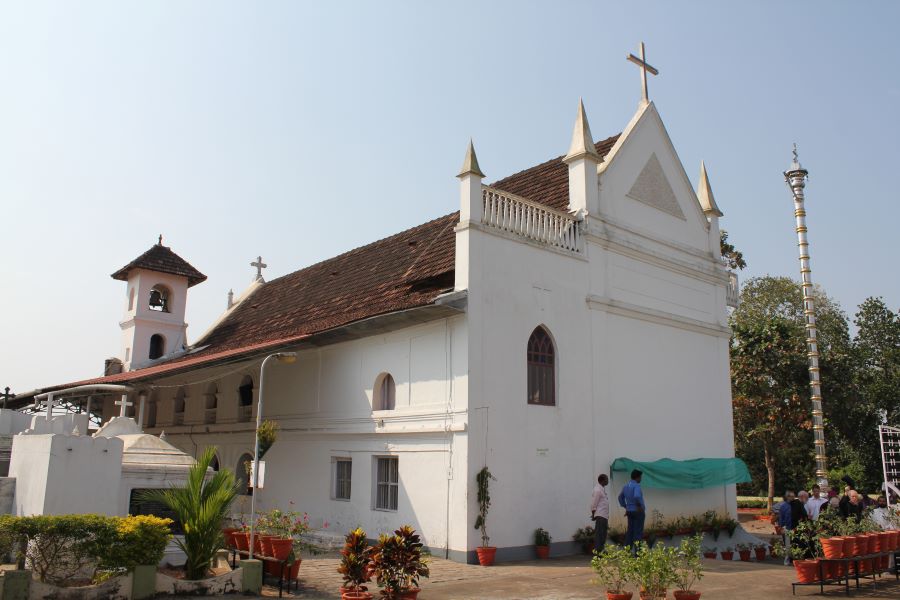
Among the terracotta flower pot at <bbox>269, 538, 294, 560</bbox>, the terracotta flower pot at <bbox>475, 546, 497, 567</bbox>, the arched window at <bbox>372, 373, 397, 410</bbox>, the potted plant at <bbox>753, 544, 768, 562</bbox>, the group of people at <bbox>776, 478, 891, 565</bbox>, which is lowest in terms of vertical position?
the potted plant at <bbox>753, 544, 768, 562</bbox>

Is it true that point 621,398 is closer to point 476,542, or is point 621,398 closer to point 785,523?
point 785,523

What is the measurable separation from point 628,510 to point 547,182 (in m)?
9.48

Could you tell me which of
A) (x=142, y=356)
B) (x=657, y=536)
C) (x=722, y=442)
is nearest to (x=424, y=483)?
(x=657, y=536)

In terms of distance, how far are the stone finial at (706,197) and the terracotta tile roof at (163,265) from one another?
2020cm

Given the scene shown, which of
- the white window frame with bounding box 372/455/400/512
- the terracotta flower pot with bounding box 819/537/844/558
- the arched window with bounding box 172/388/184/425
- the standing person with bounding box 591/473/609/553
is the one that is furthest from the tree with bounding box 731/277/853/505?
the arched window with bounding box 172/388/184/425

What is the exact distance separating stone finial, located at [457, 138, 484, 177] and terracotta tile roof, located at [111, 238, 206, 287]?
1931 centimetres

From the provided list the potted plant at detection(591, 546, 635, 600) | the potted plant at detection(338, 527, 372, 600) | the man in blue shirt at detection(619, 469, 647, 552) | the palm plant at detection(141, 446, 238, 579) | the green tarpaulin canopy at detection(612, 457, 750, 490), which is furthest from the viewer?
the green tarpaulin canopy at detection(612, 457, 750, 490)

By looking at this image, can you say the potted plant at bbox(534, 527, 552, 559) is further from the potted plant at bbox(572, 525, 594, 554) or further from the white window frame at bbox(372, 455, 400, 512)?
the white window frame at bbox(372, 455, 400, 512)

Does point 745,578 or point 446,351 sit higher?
point 446,351

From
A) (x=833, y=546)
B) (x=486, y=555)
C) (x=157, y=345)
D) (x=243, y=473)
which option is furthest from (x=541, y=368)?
(x=157, y=345)

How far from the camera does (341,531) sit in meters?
17.8

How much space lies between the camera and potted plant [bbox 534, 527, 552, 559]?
1523cm

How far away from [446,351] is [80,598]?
802 cm

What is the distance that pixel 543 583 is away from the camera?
40.8 feet
